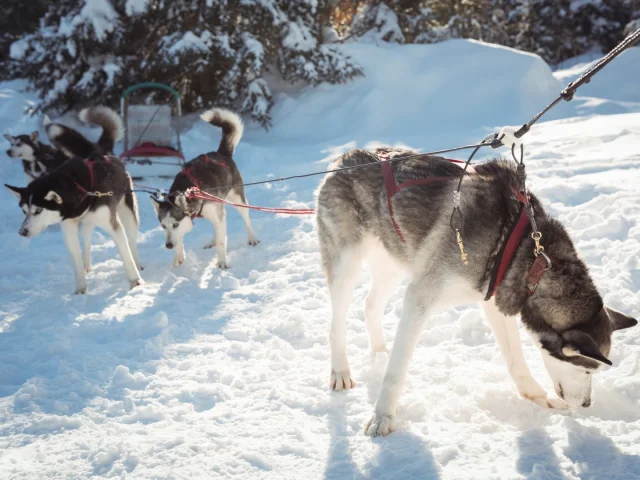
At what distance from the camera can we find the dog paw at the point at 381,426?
245 centimetres

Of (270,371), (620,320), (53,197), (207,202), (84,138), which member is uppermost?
(84,138)

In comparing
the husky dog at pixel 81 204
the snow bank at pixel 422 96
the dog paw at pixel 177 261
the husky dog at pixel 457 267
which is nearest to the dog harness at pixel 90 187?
the husky dog at pixel 81 204

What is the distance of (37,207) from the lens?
14.5 feet

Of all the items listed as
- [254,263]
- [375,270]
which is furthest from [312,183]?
[375,270]

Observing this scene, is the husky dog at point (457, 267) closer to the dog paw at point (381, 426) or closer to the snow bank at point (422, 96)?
the dog paw at point (381, 426)

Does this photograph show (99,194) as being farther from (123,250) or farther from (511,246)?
(511,246)

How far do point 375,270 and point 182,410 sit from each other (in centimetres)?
140

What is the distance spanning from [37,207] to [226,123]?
2.31m

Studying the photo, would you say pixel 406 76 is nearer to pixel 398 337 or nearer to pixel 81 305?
pixel 81 305

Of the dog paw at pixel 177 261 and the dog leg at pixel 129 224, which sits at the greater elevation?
the dog leg at pixel 129 224

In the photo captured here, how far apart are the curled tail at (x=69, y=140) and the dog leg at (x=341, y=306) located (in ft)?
12.5

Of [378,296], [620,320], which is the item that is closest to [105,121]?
[378,296]

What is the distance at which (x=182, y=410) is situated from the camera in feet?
9.07

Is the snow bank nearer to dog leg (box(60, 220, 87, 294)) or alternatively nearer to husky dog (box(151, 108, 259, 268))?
husky dog (box(151, 108, 259, 268))
